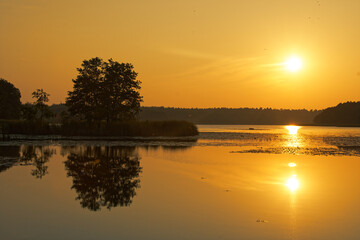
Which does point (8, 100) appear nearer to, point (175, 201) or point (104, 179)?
point (104, 179)

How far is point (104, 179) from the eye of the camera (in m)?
20.2

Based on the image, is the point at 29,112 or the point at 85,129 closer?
the point at 85,129

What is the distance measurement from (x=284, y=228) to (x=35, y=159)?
72.2 feet

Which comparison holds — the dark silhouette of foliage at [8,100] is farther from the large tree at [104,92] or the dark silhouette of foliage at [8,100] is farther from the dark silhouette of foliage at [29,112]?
the large tree at [104,92]

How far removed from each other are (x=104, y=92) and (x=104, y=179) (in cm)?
4409

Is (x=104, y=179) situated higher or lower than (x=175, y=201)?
higher

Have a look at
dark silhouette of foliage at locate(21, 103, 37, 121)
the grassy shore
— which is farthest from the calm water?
dark silhouette of foliage at locate(21, 103, 37, 121)

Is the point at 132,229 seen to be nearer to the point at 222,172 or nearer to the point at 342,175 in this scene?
the point at 222,172

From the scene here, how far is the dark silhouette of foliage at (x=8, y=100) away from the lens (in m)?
98.1

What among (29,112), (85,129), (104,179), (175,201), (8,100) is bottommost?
(175,201)

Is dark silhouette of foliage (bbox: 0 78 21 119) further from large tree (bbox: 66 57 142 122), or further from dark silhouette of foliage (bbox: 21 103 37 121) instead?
large tree (bbox: 66 57 142 122)

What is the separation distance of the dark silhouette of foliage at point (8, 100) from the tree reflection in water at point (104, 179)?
7601 cm

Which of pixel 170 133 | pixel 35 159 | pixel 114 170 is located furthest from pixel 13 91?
pixel 114 170

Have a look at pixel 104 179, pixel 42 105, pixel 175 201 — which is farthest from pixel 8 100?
pixel 175 201
